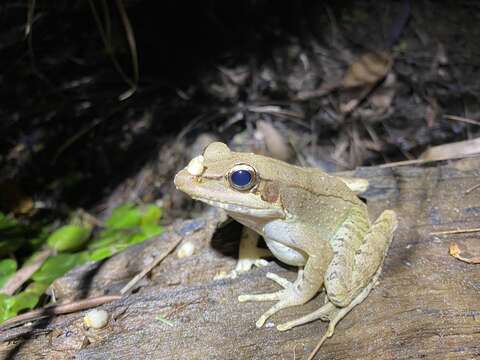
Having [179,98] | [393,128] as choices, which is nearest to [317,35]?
[393,128]

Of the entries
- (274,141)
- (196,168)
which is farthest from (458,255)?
(274,141)

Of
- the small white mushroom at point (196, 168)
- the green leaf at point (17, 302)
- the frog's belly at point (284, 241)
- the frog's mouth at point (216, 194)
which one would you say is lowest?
the green leaf at point (17, 302)

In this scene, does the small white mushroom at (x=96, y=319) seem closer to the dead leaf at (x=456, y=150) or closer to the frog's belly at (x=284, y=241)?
the frog's belly at (x=284, y=241)

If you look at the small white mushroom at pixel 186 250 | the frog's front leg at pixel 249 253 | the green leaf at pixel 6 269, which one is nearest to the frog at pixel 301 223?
the frog's front leg at pixel 249 253

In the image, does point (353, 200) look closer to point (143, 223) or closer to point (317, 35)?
point (143, 223)

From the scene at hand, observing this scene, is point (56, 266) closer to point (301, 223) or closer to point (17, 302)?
point (17, 302)

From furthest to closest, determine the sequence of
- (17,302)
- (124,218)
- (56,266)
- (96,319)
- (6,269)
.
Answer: (124,218) < (56,266) < (6,269) < (17,302) < (96,319)
